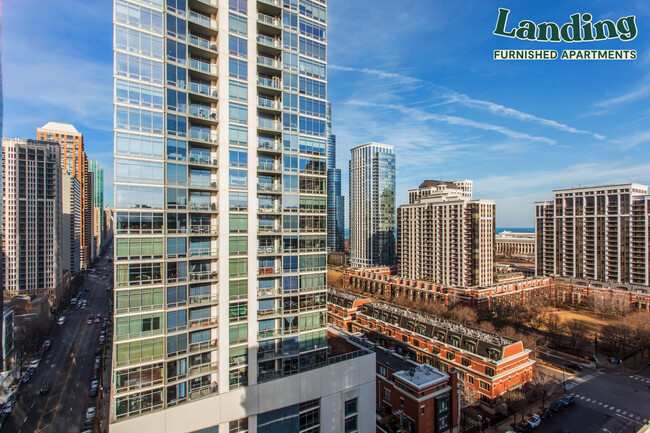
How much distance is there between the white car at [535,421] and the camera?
1348 inches

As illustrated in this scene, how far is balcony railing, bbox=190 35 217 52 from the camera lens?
21.8m

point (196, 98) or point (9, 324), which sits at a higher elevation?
point (196, 98)

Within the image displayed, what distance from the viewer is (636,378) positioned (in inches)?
1790

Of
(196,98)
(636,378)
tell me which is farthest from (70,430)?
(636,378)

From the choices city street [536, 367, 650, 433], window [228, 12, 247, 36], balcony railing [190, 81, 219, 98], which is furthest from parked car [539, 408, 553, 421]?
window [228, 12, 247, 36]

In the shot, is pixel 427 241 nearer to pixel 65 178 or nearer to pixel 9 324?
pixel 9 324

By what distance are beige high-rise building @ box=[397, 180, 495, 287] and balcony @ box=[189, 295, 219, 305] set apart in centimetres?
7555

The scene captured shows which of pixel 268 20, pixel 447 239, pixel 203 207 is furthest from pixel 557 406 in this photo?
pixel 447 239

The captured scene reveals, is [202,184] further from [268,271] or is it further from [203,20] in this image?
[203,20]

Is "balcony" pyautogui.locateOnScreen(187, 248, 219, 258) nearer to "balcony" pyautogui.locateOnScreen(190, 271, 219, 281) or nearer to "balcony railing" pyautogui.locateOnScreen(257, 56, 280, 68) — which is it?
"balcony" pyautogui.locateOnScreen(190, 271, 219, 281)

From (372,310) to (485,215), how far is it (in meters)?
45.9

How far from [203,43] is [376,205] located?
118176mm

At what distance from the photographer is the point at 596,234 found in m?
87.0

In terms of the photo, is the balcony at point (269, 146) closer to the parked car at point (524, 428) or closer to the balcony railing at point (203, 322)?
the balcony railing at point (203, 322)
